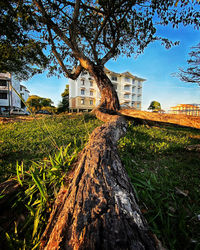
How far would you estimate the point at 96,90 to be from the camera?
28.3 m

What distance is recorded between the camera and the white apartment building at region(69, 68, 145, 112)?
2680 cm

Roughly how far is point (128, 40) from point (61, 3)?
4.21 meters

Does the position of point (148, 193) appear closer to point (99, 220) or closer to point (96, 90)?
point (99, 220)

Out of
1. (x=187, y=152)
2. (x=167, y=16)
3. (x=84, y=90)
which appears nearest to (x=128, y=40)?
(x=167, y=16)

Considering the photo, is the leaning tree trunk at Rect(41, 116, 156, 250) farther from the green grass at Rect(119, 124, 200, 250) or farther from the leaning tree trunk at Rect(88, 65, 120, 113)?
the leaning tree trunk at Rect(88, 65, 120, 113)

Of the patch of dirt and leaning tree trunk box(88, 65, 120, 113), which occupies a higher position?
leaning tree trunk box(88, 65, 120, 113)

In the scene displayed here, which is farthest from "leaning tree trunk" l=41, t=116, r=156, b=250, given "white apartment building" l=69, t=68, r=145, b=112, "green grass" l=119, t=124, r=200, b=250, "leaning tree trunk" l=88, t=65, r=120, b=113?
"white apartment building" l=69, t=68, r=145, b=112

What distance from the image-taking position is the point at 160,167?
2.04 metres

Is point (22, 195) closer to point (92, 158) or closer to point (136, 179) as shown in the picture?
point (92, 158)

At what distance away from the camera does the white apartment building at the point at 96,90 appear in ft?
87.9

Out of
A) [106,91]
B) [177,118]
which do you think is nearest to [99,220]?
[177,118]

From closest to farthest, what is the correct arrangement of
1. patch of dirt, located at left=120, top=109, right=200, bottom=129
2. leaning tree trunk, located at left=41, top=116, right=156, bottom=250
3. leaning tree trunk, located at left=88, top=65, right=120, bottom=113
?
leaning tree trunk, located at left=41, top=116, right=156, bottom=250 < patch of dirt, located at left=120, top=109, right=200, bottom=129 < leaning tree trunk, located at left=88, top=65, right=120, bottom=113

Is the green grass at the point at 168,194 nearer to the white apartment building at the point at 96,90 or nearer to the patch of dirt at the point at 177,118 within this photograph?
the patch of dirt at the point at 177,118

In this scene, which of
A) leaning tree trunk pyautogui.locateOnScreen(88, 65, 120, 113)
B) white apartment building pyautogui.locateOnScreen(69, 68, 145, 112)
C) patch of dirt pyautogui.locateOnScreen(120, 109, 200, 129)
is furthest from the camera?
white apartment building pyautogui.locateOnScreen(69, 68, 145, 112)
